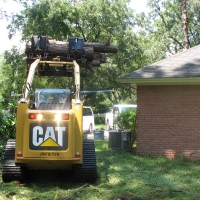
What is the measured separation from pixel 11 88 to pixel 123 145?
796 inches

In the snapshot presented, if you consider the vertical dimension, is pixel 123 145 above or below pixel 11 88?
below

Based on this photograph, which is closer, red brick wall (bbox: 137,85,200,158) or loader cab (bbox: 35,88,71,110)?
loader cab (bbox: 35,88,71,110)

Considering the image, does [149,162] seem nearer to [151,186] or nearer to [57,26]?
[151,186]

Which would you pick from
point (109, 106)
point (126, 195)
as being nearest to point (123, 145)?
point (126, 195)

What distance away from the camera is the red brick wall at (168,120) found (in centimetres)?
1184

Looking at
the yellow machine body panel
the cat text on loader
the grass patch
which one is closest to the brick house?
the grass patch

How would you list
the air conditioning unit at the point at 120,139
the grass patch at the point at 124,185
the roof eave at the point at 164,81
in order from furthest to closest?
1. the air conditioning unit at the point at 120,139
2. the roof eave at the point at 164,81
3. the grass patch at the point at 124,185

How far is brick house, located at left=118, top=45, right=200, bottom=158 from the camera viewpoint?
465 inches

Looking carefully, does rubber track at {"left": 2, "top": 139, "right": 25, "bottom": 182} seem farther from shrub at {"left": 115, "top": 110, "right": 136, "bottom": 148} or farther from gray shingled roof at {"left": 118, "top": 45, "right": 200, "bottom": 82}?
shrub at {"left": 115, "top": 110, "right": 136, "bottom": 148}

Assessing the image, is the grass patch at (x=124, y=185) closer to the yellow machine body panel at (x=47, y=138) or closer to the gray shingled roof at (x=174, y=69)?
the yellow machine body panel at (x=47, y=138)

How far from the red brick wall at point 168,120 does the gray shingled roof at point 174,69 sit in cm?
51

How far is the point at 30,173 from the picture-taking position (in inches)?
341

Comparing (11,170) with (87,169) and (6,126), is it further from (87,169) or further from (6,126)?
(6,126)

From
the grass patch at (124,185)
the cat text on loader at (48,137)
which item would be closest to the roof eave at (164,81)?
the grass patch at (124,185)
